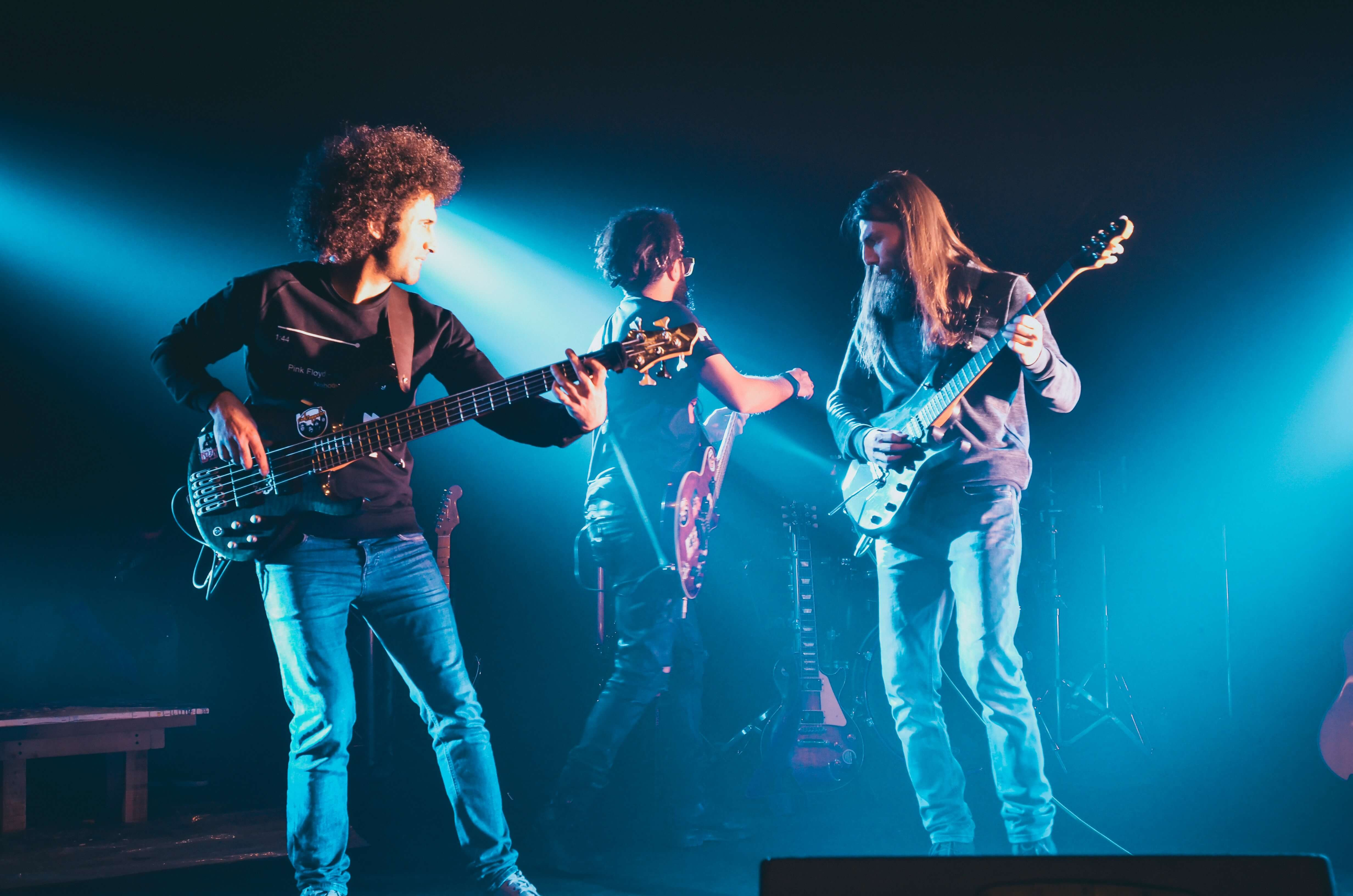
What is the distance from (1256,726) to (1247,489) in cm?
103

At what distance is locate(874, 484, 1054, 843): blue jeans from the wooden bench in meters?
3.00

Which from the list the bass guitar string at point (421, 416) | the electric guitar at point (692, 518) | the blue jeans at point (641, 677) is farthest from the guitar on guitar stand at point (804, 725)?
the bass guitar string at point (421, 416)

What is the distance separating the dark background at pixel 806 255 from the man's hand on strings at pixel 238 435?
1.70m

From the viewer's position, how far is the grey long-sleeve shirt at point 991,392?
3.08m

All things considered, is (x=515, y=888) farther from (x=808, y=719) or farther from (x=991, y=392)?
(x=991, y=392)

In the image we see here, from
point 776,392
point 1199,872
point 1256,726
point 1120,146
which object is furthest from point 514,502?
point 1199,872

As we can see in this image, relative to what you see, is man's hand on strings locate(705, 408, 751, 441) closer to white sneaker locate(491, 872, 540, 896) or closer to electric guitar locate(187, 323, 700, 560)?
electric guitar locate(187, 323, 700, 560)

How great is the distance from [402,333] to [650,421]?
1.07 m

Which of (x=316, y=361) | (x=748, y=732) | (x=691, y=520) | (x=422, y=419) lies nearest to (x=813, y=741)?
(x=748, y=732)

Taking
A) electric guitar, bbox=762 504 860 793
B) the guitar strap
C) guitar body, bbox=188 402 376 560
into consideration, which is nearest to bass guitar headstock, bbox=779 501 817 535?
electric guitar, bbox=762 504 860 793

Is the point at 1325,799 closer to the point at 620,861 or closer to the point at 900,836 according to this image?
the point at 900,836

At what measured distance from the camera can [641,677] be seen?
335cm

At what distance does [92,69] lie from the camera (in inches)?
162

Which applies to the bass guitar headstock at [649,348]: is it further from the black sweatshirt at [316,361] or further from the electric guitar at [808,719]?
the electric guitar at [808,719]
